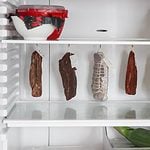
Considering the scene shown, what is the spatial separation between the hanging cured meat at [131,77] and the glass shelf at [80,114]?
63mm

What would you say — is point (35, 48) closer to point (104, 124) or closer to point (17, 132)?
point (17, 132)

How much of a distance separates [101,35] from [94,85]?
23 centimetres

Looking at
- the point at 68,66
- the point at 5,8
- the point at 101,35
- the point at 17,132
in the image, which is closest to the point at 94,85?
the point at 68,66

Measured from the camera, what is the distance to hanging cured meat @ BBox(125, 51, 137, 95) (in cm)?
135

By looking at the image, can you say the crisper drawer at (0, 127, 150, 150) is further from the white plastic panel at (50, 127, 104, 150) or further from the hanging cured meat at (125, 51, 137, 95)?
the hanging cured meat at (125, 51, 137, 95)

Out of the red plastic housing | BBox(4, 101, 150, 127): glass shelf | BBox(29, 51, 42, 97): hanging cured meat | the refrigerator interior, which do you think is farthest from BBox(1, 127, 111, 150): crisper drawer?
the red plastic housing

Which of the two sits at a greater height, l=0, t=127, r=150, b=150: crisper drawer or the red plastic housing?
the red plastic housing

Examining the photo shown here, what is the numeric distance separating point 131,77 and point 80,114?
27cm

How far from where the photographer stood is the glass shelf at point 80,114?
1.11 metres

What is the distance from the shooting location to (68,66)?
1304 mm

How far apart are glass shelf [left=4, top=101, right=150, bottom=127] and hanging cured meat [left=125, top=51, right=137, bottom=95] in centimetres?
6

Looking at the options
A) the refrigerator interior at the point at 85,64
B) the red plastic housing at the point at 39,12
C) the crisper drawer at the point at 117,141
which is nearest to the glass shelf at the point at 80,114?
the refrigerator interior at the point at 85,64

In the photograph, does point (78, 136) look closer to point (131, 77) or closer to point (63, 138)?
point (63, 138)

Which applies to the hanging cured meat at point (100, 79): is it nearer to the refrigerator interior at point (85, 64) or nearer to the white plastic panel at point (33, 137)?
the refrigerator interior at point (85, 64)
